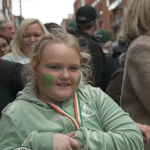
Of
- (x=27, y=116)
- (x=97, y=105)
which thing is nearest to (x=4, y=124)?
(x=27, y=116)

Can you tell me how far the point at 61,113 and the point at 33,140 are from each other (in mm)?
251

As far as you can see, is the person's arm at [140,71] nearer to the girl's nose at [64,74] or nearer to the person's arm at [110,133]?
the person's arm at [110,133]

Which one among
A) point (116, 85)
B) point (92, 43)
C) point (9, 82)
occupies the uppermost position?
point (9, 82)

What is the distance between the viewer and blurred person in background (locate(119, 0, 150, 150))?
2.43 metres

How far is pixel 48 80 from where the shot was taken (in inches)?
73.0

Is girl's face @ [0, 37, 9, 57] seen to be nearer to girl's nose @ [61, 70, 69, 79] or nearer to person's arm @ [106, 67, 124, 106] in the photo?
person's arm @ [106, 67, 124, 106]

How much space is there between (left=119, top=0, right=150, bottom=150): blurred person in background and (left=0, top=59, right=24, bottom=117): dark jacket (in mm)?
793

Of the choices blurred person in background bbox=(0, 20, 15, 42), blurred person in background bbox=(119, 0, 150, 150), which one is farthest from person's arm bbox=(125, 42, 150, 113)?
blurred person in background bbox=(0, 20, 15, 42)

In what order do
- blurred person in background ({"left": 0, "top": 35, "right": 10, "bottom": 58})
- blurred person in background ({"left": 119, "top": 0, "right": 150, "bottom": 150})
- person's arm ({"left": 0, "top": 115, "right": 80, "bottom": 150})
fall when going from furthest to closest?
blurred person in background ({"left": 0, "top": 35, "right": 10, "bottom": 58}) < blurred person in background ({"left": 119, "top": 0, "right": 150, "bottom": 150}) < person's arm ({"left": 0, "top": 115, "right": 80, "bottom": 150})

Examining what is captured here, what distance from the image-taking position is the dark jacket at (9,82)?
7.60 ft

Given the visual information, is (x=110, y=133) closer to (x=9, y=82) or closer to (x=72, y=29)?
(x=9, y=82)

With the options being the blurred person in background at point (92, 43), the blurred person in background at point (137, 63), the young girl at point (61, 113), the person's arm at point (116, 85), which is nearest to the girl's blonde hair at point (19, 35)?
the blurred person in background at point (92, 43)

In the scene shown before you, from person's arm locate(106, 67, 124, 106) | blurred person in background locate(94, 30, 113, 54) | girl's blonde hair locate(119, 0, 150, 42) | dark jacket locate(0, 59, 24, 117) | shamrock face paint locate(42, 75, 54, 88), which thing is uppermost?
girl's blonde hair locate(119, 0, 150, 42)

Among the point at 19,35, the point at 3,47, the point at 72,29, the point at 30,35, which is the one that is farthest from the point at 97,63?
the point at 3,47
